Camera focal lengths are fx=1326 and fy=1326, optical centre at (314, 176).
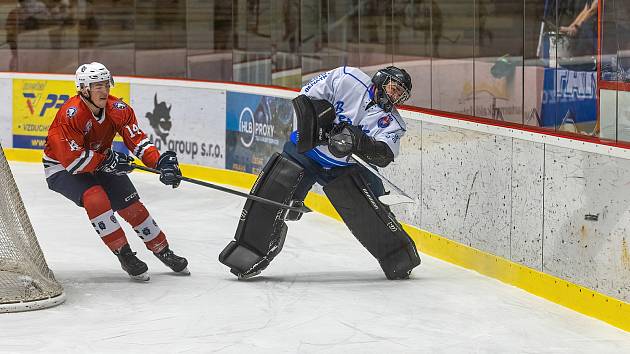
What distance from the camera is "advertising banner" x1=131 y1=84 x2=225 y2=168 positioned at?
33.5ft

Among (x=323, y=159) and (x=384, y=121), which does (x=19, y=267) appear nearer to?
(x=323, y=159)

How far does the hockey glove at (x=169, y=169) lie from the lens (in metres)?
5.96

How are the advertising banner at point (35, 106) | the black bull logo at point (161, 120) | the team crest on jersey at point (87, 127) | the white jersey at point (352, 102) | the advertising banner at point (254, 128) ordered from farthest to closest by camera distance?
the advertising banner at point (35, 106) < the black bull logo at point (161, 120) < the advertising banner at point (254, 128) < the white jersey at point (352, 102) < the team crest on jersey at point (87, 127)

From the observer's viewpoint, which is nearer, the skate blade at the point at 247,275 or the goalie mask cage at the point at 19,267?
the goalie mask cage at the point at 19,267

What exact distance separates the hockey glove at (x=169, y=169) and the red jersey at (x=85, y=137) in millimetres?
73

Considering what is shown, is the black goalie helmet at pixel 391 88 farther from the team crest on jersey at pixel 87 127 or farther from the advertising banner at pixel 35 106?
the advertising banner at pixel 35 106

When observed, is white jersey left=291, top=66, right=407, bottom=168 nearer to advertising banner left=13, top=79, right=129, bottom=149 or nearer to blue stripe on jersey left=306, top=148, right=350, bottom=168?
blue stripe on jersey left=306, top=148, right=350, bottom=168

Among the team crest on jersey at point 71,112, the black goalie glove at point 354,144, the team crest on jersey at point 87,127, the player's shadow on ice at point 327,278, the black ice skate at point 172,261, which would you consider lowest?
the player's shadow on ice at point 327,278

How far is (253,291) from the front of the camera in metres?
5.98

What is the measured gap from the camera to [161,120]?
10656 millimetres

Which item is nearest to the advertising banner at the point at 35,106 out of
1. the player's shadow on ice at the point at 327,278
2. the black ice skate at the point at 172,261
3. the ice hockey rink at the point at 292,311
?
the ice hockey rink at the point at 292,311

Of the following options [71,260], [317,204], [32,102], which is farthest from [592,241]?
[32,102]

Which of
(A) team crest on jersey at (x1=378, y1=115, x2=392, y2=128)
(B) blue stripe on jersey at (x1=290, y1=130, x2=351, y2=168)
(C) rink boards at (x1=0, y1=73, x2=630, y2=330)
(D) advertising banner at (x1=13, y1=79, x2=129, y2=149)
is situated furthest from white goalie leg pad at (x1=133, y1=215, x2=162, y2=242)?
(D) advertising banner at (x1=13, y1=79, x2=129, y2=149)

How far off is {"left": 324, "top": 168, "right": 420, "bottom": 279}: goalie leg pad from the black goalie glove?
0.38 meters
